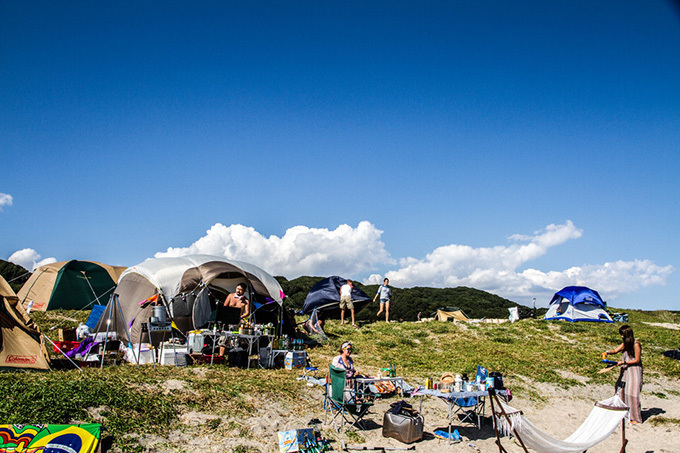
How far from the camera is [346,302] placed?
1741cm

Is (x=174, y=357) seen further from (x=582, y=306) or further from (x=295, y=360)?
(x=582, y=306)

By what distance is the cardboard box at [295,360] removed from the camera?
10643 mm

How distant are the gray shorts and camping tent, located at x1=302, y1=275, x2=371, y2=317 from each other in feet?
1.84

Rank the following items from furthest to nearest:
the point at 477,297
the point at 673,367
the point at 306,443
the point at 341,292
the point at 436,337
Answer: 1. the point at 477,297
2. the point at 341,292
3. the point at 436,337
4. the point at 673,367
5. the point at 306,443

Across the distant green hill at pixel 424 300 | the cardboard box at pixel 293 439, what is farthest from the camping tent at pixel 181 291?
the distant green hill at pixel 424 300

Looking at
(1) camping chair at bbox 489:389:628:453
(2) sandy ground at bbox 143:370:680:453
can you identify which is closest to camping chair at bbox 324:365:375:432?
(2) sandy ground at bbox 143:370:680:453

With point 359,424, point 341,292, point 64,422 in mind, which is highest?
point 341,292

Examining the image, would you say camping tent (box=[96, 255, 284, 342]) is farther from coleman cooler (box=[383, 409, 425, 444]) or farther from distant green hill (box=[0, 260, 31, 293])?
distant green hill (box=[0, 260, 31, 293])

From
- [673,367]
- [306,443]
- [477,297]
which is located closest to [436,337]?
[673,367]

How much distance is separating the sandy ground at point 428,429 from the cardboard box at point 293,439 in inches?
5.8

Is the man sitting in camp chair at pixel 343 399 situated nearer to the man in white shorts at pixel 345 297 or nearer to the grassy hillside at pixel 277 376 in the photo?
the grassy hillside at pixel 277 376

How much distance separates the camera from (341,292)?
17672 millimetres

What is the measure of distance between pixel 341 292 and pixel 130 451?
1242 cm

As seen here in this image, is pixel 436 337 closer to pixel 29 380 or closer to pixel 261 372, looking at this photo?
pixel 261 372
